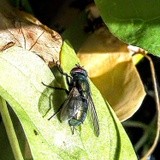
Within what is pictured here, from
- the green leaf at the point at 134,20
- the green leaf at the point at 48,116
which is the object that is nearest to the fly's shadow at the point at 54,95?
the green leaf at the point at 48,116

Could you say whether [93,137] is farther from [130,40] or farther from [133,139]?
[133,139]

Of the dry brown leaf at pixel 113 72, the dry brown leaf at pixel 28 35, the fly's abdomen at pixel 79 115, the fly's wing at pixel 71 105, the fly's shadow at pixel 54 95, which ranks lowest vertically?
the dry brown leaf at pixel 113 72

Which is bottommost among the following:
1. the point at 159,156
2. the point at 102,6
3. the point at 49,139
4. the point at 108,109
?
the point at 159,156

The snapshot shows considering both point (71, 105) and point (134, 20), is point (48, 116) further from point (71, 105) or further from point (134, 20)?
point (134, 20)

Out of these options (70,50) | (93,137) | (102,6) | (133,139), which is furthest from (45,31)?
(133,139)

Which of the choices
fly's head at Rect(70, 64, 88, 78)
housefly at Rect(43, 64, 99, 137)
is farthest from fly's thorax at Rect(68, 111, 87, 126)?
fly's head at Rect(70, 64, 88, 78)

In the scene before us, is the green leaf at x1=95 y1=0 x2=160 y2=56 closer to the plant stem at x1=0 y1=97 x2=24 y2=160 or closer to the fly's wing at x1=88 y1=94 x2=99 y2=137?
the fly's wing at x1=88 y1=94 x2=99 y2=137

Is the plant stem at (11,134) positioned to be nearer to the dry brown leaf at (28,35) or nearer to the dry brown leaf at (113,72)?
the dry brown leaf at (28,35)
